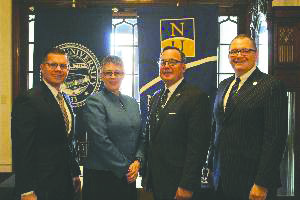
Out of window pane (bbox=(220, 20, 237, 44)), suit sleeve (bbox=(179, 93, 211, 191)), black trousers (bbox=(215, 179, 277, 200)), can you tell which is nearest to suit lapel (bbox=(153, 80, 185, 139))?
suit sleeve (bbox=(179, 93, 211, 191))

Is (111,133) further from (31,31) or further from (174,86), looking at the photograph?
(31,31)

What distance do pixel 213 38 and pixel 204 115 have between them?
2.10 m

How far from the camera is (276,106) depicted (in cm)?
197

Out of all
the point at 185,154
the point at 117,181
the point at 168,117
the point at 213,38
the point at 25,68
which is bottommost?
the point at 117,181

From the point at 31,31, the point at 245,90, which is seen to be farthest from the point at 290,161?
the point at 31,31

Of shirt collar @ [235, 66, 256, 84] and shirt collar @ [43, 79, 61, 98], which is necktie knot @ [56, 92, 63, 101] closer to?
shirt collar @ [43, 79, 61, 98]

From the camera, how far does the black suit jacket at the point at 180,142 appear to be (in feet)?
7.00

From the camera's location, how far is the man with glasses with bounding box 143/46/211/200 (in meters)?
2.14

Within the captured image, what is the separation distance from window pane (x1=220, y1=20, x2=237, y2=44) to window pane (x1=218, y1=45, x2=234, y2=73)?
0.09 meters

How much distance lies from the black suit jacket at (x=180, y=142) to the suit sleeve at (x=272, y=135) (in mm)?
376

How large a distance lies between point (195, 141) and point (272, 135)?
0.46 metres

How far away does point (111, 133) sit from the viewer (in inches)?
94.3

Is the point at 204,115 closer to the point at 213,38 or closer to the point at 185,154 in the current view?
the point at 185,154

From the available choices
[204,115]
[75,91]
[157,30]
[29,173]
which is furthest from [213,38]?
[29,173]
